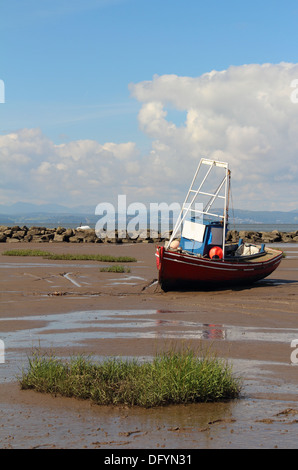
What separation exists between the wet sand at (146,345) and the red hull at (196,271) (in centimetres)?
56

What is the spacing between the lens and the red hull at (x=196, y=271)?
69.3 feet

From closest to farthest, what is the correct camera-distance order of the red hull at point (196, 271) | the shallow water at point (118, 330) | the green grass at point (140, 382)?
the green grass at point (140, 382)
the shallow water at point (118, 330)
the red hull at point (196, 271)

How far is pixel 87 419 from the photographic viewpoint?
7.35 meters

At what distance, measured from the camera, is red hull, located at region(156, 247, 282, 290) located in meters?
21.1

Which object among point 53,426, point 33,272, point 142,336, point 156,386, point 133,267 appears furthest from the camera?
point 133,267

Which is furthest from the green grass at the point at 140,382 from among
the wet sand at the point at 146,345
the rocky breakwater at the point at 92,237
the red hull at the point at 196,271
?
the rocky breakwater at the point at 92,237

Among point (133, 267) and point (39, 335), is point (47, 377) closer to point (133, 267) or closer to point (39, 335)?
point (39, 335)

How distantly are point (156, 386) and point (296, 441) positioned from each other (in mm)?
1973

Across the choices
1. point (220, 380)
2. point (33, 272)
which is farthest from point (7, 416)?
point (33, 272)
